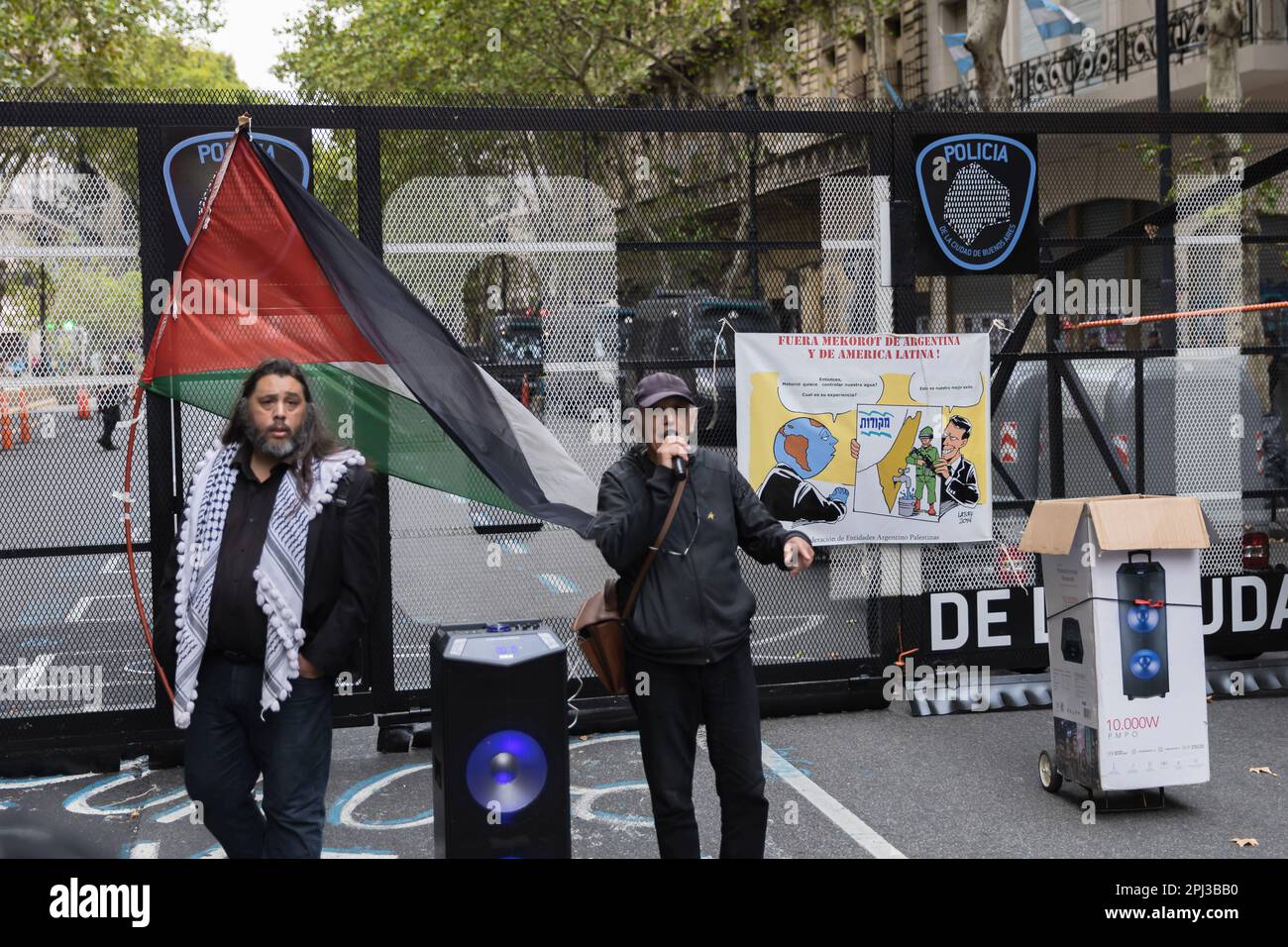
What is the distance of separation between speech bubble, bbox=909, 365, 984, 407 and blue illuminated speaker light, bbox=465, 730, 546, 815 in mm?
3774

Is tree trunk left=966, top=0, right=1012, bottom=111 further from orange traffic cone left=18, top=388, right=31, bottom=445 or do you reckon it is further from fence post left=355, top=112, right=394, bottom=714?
orange traffic cone left=18, top=388, right=31, bottom=445

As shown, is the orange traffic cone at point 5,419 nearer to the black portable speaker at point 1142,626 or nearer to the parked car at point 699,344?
the parked car at point 699,344

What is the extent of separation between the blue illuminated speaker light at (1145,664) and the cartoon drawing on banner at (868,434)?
177 centimetres

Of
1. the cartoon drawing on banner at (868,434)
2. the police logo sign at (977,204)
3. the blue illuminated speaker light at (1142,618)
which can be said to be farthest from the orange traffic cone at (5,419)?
the blue illuminated speaker light at (1142,618)

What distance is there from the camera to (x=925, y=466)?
786 centimetres

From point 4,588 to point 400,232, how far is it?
2498 mm

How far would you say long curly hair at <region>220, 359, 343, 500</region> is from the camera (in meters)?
4.55

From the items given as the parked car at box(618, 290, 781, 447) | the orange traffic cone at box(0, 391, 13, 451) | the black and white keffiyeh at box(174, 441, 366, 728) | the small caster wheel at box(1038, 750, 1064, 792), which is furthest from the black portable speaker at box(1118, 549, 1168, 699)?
the orange traffic cone at box(0, 391, 13, 451)

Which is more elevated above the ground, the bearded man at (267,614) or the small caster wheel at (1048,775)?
the bearded man at (267,614)

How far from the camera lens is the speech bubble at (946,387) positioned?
783 cm

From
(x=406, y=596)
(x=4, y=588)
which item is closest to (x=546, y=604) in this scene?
(x=406, y=596)

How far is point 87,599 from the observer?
23.0ft

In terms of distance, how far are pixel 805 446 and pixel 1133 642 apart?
209 centimetres

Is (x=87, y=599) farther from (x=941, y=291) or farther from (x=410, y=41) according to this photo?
(x=410, y=41)
